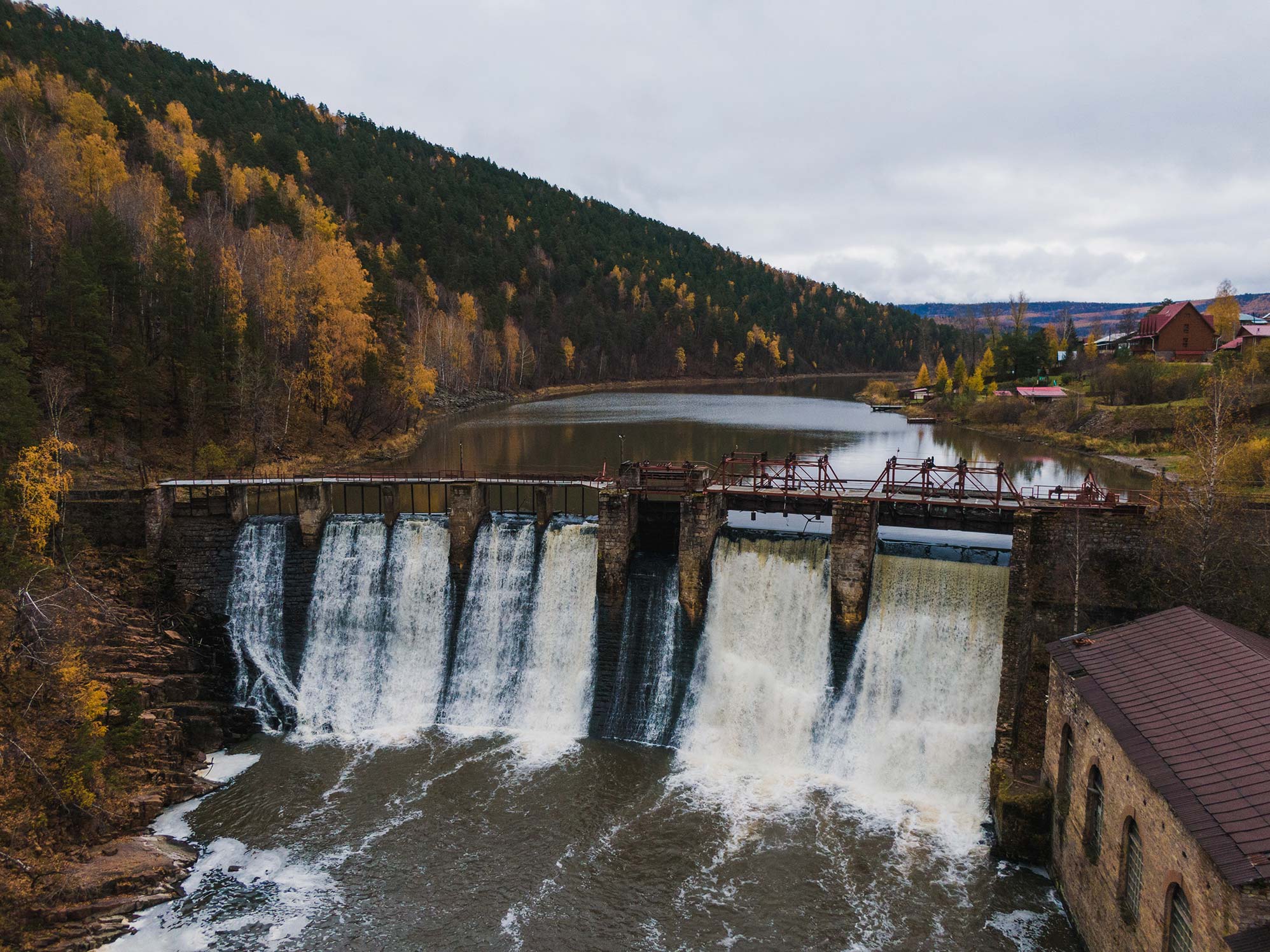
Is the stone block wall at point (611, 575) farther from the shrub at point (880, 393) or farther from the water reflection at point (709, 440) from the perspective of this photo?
the shrub at point (880, 393)

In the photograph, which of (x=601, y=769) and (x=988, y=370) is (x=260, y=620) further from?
(x=988, y=370)

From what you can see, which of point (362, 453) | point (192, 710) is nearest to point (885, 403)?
point (362, 453)

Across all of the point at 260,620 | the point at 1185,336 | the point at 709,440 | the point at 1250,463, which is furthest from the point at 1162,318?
the point at 260,620

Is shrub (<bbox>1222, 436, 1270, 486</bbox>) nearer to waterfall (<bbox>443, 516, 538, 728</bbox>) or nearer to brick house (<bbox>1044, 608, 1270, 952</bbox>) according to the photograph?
brick house (<bbox>1044, 608, 1270, 952</bbox>)

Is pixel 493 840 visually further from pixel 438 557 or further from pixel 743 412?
pixel 743 412

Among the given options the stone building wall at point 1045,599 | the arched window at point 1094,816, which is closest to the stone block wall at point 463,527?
the stone building wall at point 1045,599

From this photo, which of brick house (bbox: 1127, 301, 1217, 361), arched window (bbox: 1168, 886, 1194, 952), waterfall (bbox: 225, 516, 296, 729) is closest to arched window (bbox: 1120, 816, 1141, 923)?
arched window (bbox: 1168, 886, 1194, 952)
